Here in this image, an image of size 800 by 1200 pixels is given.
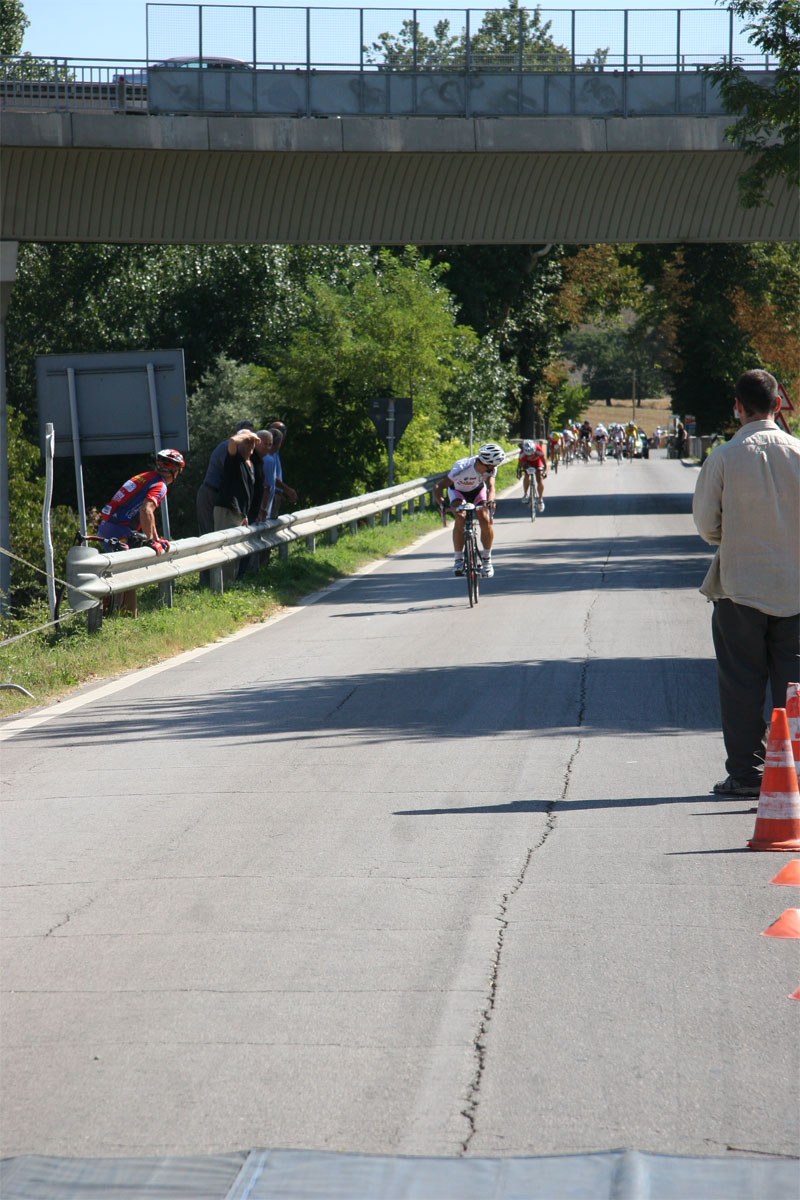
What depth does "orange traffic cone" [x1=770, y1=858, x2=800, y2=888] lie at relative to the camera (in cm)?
566

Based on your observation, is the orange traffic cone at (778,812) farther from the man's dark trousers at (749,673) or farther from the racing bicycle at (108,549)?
the racing bicycle at (108,549)

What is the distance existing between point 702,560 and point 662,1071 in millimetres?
19001

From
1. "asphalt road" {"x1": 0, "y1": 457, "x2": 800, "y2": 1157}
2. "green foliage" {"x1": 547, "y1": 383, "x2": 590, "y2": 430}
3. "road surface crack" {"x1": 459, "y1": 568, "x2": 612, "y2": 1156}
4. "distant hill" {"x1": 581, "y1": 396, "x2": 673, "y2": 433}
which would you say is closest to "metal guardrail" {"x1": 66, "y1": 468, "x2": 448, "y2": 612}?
"asphalt road" {"x1": 0, "y1": 457, "x2": 800, "y2": 1157}

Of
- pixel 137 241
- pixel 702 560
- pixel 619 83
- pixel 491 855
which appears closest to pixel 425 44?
pixel 619 83

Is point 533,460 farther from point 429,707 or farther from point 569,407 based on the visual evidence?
point 569,407

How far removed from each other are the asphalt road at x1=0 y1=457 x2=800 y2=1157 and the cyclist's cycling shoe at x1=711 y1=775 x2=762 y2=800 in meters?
0.15

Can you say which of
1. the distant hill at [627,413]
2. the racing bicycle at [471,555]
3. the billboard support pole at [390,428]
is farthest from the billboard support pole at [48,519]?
the distant hill at [627,413]

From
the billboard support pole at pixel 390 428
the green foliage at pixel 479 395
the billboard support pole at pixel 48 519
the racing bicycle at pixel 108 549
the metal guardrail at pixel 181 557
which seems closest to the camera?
the billboard support pole at pixel 48 519

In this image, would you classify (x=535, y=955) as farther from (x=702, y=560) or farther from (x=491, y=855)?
(x=702, y=560)

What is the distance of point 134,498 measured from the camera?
44.9 feet

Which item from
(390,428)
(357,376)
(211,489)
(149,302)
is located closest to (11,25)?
(149,302)

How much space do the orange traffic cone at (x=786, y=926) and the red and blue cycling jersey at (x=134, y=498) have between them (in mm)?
9107

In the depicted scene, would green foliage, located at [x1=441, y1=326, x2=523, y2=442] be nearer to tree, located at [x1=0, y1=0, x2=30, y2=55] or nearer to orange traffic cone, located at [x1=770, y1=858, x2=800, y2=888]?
tree, located at [x1=0, y1=0, x2=30, y2=55]

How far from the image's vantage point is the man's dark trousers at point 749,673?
23.4ft
